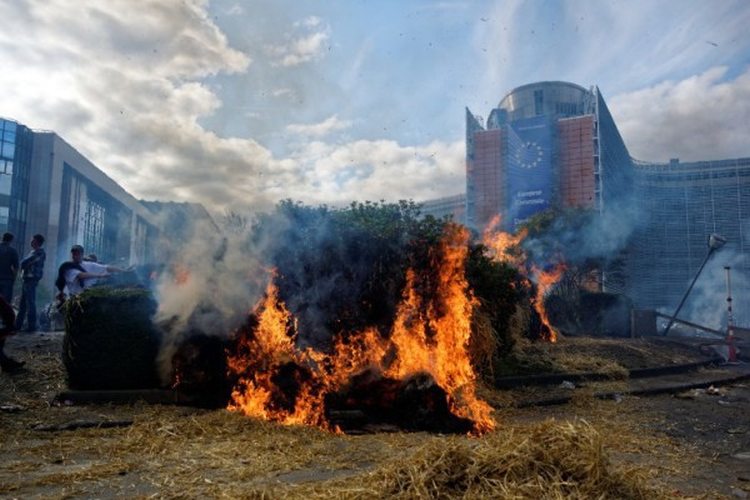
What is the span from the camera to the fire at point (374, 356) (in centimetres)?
668

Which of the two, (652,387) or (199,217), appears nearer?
(199,217)

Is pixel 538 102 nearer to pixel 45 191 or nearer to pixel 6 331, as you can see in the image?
pixel 45 191

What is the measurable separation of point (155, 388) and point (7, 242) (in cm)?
649

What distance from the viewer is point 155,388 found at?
739cm

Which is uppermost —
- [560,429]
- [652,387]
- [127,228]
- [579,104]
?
[579,104]

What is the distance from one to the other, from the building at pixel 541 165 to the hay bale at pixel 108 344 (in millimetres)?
30884

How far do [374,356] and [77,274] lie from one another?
22.0ft

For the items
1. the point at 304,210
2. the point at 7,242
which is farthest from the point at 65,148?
the point at 304,210

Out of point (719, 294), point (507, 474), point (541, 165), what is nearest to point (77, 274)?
point (507, 474)

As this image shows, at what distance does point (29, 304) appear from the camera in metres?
11.6

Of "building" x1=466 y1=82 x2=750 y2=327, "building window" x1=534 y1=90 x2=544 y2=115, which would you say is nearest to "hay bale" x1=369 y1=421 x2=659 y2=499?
"building" x1=466 y1=82 x2=750 y2=327

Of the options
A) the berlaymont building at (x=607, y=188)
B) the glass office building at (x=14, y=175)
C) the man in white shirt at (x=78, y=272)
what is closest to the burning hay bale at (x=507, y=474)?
the man in white shirt at (x=78, y=272)

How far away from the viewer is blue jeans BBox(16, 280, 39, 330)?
11375mm

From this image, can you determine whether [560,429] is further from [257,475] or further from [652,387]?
[652,387]
